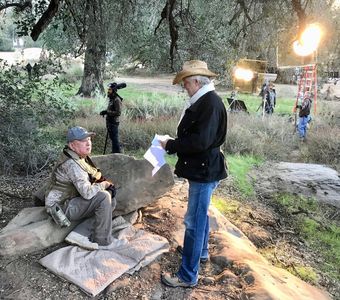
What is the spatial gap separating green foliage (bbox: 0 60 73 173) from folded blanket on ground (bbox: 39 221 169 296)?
298 cm

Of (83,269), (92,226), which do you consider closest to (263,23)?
(92,226)

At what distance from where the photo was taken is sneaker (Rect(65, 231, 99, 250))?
368cm

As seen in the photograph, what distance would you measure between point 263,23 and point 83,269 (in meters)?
6.79

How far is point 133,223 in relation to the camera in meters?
4.50

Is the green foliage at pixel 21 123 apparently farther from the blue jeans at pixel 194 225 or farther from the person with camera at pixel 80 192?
the blue jeans at pixel 194 225

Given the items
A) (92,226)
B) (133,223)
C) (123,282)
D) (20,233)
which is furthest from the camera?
(133,223)

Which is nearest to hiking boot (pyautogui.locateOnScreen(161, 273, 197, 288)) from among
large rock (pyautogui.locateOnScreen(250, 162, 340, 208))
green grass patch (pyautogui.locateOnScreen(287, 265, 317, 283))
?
green grass patch (pyautogui.locateOnScreen(287, 265, 317, 283))

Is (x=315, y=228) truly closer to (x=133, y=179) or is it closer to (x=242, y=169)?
(x=242, y=169)

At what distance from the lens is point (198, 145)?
3104 millimetres

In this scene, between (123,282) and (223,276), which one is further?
(223,276)

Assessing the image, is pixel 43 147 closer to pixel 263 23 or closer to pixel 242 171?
pixel 242 171

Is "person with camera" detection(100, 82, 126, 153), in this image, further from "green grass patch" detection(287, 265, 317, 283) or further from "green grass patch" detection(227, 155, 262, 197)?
"green grass patch" detection(287, 265, 317, 283)

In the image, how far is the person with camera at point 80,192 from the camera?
3.59 meters

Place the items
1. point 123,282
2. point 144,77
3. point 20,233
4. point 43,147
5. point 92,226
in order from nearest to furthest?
point 123,282
point 20,233
point 92,226
point 43,147
point 144,77
